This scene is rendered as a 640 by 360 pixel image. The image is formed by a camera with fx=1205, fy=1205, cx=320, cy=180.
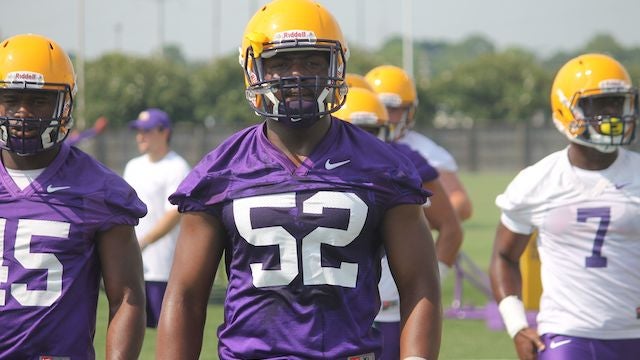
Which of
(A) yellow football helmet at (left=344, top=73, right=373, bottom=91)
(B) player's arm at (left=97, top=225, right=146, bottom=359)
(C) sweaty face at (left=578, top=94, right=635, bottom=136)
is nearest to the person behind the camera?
(B) player's arm at (left=97, top=225, right=146, bottom=359)

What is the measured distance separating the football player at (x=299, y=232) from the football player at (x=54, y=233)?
0.71m

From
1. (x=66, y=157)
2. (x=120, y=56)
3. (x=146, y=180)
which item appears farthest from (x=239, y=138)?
(x=120, y=56)

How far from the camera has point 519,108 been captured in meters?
55.7

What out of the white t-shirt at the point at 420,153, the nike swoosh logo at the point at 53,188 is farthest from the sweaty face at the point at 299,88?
the white t-shirt at the point at 420,153

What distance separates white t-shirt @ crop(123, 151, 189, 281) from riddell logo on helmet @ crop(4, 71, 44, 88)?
5326mm

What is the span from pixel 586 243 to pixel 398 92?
2900mm

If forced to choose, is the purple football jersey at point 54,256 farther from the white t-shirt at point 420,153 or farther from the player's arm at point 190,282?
the white t-shirt at point 420,153

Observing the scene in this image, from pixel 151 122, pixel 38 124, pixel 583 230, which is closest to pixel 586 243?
pixel 583 230

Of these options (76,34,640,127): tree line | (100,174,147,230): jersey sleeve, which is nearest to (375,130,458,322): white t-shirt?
(100,174,147,230): jersey sleeve

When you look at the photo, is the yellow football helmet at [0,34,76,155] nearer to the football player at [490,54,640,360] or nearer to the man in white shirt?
the football player at [490,54,640,360]

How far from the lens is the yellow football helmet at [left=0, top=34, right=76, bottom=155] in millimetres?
4305

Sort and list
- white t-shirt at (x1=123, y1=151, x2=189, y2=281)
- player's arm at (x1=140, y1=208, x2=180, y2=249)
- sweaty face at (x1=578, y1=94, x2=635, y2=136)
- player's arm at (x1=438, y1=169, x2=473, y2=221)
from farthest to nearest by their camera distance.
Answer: white t-shirt at (x1=123, y1=151, x2=189, y2=281) < player's arm at (x1=140, y1=208, x2=180, y2=249) < player's arm at (x1=438, y1=169, x2=473, y2=221) < sweaty face at (x1=578, y1=94, x2=635, y2=136)

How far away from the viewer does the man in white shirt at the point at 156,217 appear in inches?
380

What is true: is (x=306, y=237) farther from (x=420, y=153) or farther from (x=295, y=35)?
(x=420, y=153)
